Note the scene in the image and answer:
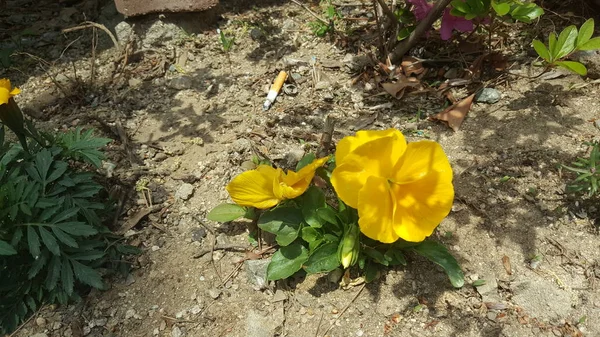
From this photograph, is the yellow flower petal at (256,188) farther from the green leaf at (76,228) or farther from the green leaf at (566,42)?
the green leaf at (566,42)

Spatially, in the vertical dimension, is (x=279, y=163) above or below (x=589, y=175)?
below

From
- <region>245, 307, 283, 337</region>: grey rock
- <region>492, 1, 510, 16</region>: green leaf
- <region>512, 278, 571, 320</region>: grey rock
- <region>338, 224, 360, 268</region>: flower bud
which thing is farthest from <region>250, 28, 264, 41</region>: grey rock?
<region>512, 278, 571, 320</region>: grey rock

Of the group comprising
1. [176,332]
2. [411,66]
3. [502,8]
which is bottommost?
[176,332]

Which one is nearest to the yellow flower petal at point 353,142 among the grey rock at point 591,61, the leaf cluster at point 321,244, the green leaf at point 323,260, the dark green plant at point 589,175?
the leaf cluster at point 321,244

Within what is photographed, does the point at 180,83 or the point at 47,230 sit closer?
the point at 47,230

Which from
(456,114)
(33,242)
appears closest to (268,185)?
(33,242)

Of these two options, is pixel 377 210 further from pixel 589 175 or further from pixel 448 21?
pixel 448 21

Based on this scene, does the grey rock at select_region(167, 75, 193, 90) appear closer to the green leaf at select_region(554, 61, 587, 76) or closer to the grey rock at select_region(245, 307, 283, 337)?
the grey rock at select_region(245, 307, 283, 337)

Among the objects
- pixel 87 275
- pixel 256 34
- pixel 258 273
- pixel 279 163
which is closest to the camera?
pixel 87 275
